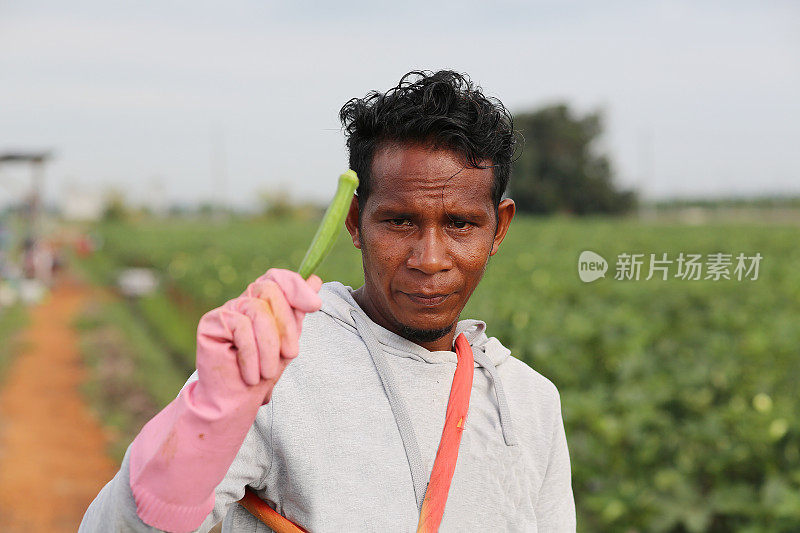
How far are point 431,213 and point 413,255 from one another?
8 cm

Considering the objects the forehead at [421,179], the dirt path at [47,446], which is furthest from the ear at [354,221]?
the dirt path at [47,446]

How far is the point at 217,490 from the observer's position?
1146mm

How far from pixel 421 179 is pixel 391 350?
0.34 metres

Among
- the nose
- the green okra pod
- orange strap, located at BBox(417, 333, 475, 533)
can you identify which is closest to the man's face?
the nose

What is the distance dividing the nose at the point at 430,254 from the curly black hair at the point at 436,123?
0.14m

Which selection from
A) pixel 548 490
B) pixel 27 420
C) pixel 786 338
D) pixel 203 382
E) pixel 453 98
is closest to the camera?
pixel 203 382

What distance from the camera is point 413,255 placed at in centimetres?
123

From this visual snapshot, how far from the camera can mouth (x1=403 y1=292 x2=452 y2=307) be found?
1.25 m

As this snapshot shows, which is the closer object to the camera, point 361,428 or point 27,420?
point 361,428

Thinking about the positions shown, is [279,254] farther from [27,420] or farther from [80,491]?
[80,491]

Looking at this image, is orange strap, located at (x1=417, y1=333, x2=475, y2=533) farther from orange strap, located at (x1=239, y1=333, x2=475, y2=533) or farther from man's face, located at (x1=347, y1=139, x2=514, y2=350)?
man's face, located at (x1=347, y1=139, x2=514, y2=350)

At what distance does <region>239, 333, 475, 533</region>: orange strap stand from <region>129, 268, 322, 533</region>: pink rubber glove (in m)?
0.26

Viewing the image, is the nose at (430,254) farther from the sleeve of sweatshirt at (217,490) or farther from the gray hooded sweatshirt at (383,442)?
the sleeve of sweatshirt at (217,490)

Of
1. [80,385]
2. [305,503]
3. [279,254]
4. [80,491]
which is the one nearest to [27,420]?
[80,385]
